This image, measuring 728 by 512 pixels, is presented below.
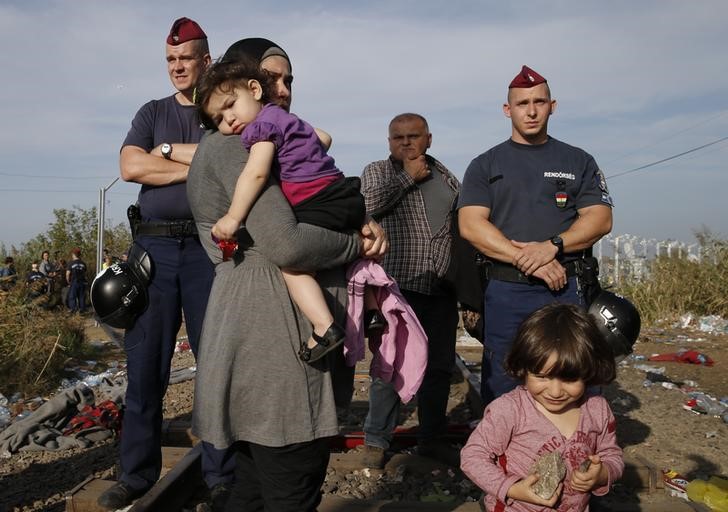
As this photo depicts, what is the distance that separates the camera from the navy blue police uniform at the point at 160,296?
388cm

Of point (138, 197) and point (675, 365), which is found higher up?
point (138, 197)

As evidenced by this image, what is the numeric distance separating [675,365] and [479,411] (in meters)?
3.80

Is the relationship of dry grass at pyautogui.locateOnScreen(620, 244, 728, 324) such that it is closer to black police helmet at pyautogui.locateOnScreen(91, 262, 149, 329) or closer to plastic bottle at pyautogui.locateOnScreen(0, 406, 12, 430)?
plastic bottle at pyautogui.locateOnScreen(0, 406, 12, 430)

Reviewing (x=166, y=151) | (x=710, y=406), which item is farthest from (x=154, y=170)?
(x=710, y=406)

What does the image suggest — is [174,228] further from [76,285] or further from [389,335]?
[76,285]

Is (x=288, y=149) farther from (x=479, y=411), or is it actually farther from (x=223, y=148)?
(x=479, y=411)

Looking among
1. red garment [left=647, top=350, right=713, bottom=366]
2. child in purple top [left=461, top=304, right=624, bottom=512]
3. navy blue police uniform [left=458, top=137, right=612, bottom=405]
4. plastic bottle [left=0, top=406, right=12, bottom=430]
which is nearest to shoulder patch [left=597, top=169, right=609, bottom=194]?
navy blue police uniform [left=458, top=137, right=612, bottom=405]

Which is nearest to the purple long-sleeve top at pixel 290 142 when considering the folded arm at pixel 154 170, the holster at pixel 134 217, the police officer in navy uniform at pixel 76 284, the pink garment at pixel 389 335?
the pink garment at pixel 389 335

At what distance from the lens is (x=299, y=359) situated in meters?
2.43

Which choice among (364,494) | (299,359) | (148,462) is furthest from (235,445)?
(364,494)

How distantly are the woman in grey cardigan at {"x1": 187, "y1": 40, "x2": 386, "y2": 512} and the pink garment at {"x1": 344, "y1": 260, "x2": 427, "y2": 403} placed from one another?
12 centimetres

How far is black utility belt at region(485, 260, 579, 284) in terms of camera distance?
12.6 feet

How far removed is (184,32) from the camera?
388 centimetres

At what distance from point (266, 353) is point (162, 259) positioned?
1.69 metres
